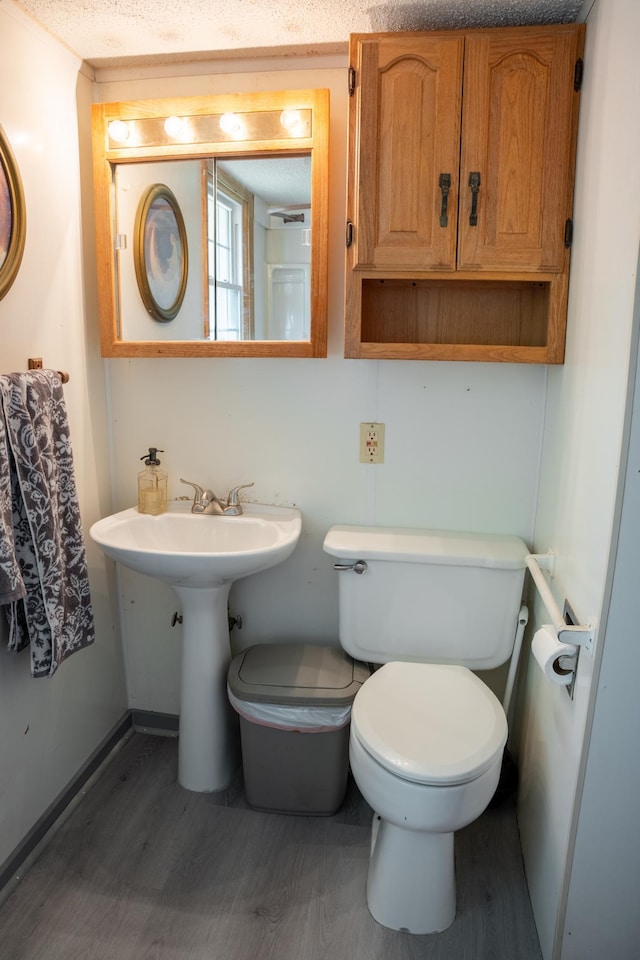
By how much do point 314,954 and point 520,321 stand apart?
1714mm

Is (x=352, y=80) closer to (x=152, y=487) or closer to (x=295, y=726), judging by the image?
(x=152, y=487)

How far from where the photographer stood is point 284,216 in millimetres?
1844

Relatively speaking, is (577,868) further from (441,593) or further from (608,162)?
(608,162)

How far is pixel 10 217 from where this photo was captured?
1.61 m

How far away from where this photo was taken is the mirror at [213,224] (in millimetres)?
1829

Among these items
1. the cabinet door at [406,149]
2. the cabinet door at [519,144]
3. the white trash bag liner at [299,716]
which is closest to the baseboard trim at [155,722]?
the white trash bag liner at [299,716]

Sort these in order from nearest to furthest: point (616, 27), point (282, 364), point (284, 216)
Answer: point (616, 27), point (284, 216), point (282, 364)

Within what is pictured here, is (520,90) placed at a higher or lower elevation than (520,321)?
higher

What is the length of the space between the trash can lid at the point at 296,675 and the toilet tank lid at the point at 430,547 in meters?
0.36

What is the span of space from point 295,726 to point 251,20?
1.91 metres

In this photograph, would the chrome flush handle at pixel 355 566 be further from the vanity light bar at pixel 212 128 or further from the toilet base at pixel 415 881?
the vanity light bar at pixel 212 128

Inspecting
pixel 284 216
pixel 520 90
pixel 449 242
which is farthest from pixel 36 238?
pixel 520 90

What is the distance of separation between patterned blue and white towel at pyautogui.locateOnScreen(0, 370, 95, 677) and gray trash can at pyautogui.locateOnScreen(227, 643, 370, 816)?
0.54 metres

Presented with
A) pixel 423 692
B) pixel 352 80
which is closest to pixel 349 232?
pixel 352 80
